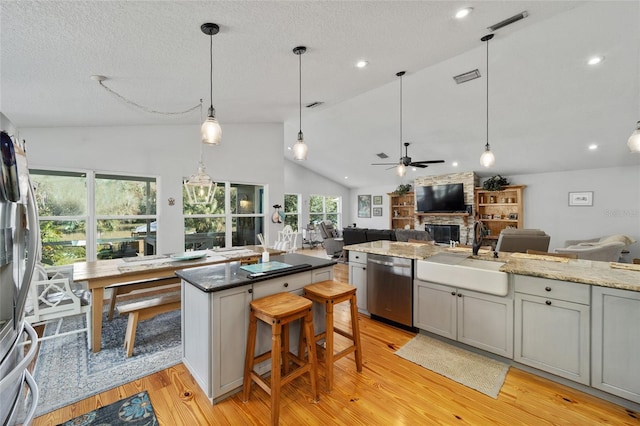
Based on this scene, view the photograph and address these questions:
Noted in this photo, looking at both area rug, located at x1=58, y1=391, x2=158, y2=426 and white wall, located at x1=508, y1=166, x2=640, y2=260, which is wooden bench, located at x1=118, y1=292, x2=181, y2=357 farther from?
white wall, located at x1=508, y1=166, x2=640, y2=260

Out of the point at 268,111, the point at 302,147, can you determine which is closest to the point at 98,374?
the point at 302,147

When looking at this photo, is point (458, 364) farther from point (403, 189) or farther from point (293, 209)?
point (293, 209)

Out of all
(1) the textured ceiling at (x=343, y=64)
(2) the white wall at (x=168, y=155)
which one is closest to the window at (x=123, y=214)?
(2) the white wall at (x=168, y=155)

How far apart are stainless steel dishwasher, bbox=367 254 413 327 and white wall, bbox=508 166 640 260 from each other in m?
6.68

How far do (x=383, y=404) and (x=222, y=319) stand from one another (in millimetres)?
1316

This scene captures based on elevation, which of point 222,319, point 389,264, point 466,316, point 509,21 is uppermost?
point 509,21

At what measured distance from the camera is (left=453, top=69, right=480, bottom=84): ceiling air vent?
3938mm

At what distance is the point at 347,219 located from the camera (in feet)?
39.4

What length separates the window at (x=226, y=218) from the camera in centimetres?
507

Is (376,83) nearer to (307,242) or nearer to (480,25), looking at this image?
(480,25)

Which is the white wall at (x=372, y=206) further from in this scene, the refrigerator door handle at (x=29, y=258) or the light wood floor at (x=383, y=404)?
the refrigerator door handle at (x=29, y=258)

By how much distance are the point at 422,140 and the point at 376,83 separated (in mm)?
3535

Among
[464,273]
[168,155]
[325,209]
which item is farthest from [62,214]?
[325,209]

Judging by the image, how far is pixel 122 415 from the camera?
1.80 m
